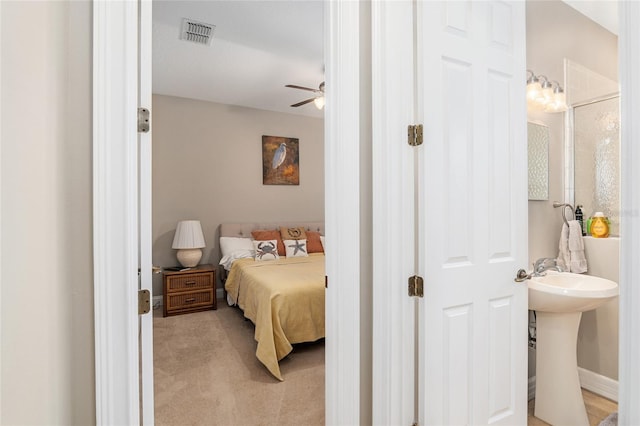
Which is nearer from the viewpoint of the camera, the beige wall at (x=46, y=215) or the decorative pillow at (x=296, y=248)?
the beige wall at (x=46, y=215)

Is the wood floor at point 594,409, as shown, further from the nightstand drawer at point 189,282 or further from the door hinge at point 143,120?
the nightstand drawer at point 189,282

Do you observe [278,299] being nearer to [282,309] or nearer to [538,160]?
[282,309]

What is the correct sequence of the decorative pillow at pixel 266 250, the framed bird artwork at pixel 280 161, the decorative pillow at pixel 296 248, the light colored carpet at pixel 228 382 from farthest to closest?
the framed bird artwork at pixel 280 161, the decorative pillow at pixel 296 248, the decorative pillow at pixel 266 250, the light colored carpet at pixel 228 382

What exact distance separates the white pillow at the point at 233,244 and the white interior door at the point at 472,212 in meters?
3.54

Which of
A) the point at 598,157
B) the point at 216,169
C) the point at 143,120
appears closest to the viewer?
the point at 143,120

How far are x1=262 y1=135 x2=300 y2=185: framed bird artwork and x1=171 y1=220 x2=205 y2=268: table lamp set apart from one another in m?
1.35

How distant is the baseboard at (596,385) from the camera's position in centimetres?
220

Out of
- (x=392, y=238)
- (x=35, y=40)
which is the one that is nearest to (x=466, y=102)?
(x=392, y=238)

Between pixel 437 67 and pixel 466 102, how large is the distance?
0.22 meters

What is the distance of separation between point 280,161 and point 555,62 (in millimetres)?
3834

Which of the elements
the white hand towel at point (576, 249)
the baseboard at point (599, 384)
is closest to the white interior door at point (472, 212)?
the white hand towel at point (576, 249)

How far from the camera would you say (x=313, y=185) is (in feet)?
18.9

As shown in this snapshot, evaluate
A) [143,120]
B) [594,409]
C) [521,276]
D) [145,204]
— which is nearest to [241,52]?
[143,120]

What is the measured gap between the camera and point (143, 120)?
1.06 meters
